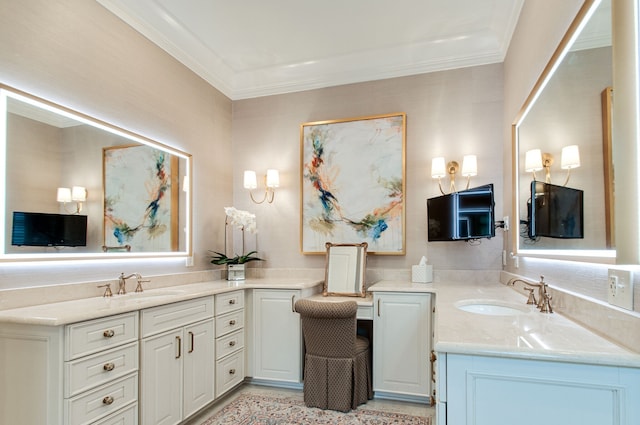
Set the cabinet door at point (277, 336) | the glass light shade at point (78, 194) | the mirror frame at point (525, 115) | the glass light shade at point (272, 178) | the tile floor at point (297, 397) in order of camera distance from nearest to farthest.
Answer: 1. the mirror frame at point (525, 115)
2. the glass light shade at point (78, 194)
3. the tile floor at point (297, 397)
4. the cabinet door at point (277, 336)
5. the glass light shade at point (272, 178)

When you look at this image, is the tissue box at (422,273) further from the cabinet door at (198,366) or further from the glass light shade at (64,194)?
the glass light shade at (64,194)

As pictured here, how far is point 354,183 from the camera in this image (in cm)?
365

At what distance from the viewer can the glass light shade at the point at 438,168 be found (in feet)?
10.8

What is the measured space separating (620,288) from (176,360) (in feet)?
7.70

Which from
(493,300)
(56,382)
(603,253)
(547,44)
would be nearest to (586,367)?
(603,253)

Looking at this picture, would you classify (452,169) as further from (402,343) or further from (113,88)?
(113,88)

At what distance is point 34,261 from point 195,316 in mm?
1001

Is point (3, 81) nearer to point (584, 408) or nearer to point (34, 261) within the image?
point (34, 261)

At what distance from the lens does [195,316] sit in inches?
103

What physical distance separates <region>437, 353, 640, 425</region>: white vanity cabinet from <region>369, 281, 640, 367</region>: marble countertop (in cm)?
3

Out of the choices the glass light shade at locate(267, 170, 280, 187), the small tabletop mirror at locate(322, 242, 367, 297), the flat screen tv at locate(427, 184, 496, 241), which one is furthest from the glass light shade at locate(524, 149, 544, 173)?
the glass light shade at locate(267, 170, 280, 187)

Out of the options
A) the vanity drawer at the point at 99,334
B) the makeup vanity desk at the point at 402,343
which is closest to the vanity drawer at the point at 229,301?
the vanity drawer at the point at 99,334

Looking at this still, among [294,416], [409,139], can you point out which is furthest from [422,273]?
[294,416]

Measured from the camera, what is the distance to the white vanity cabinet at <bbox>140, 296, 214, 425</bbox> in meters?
2.18
